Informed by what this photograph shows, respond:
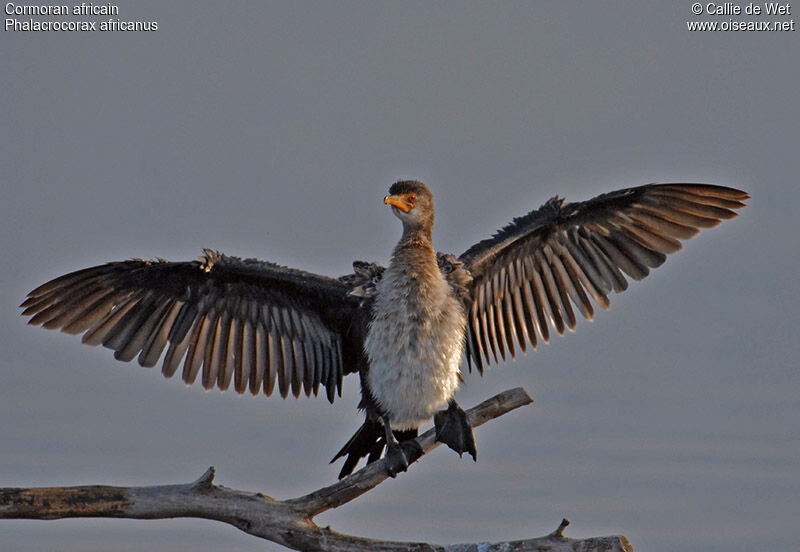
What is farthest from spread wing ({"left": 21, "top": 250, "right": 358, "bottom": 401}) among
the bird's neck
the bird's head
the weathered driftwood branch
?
the weathered driftwood branch

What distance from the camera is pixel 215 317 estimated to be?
275 inches

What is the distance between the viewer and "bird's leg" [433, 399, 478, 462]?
6.02 meters

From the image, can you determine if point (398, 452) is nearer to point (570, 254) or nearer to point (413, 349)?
point (413, 349)

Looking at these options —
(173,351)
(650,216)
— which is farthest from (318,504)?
(650,216)

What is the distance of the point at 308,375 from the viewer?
7.04m

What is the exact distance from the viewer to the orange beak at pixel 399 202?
661 centimetres

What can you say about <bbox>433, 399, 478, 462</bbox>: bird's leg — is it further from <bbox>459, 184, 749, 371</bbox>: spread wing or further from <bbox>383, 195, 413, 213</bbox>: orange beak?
<bbox>383, 195, 413, 213</bbox>: orange beak

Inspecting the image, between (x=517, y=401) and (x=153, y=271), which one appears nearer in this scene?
(x=517, y=401)

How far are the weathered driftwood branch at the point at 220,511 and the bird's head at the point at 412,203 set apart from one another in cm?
213

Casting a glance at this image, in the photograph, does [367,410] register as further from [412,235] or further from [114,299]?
[114,299]

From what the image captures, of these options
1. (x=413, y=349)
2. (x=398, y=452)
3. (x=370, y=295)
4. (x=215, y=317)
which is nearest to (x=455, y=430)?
(x=398, y=452)

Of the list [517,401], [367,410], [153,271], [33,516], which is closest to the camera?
[33,516]

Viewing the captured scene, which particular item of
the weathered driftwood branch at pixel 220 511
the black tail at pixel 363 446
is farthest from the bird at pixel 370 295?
the weathered driftwood branch at pixel 220 511

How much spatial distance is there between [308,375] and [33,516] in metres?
2.24
